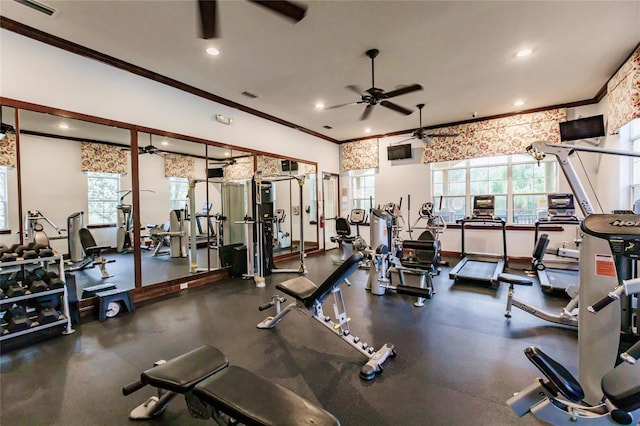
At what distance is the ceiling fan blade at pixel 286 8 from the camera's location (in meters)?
1.98

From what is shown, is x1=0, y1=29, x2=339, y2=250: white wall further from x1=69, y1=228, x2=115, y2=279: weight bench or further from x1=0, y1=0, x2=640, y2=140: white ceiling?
x1=69, y1=228, x2=115, y2=279: weight bench

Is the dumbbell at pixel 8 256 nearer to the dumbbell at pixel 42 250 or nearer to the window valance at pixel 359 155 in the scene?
the dumbbell at pixel 42 250

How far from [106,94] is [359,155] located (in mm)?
6320

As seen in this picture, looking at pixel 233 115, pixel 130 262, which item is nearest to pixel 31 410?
pixel 130 262

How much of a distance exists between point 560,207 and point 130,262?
7778mm

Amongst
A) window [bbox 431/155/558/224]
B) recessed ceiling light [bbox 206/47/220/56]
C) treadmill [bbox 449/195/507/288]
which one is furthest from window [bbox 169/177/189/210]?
window [bbox 431/155/558/224]

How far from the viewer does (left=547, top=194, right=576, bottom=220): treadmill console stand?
17.1 feet

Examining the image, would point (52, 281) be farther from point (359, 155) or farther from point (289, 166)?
point (359, 155)

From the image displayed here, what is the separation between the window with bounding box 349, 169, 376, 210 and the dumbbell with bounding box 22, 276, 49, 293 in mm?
7204

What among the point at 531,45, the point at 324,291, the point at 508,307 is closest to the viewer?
the point at 324,291

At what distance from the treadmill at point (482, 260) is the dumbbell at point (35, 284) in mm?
5511

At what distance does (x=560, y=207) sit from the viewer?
17.3 feet

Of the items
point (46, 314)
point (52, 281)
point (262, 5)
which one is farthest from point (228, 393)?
point (52, 281)

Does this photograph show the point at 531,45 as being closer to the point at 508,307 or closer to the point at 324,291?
the point at 508,307
